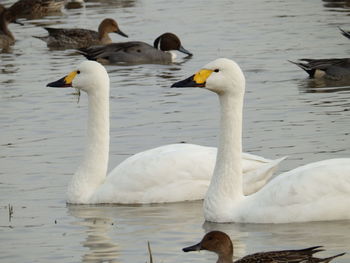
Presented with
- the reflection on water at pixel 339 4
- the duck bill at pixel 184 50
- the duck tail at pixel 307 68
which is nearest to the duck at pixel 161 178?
the duck tail at pixel 307 68

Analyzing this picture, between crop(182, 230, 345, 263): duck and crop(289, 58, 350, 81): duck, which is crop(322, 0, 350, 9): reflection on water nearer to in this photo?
crop(289, 58, 350, 81): duck

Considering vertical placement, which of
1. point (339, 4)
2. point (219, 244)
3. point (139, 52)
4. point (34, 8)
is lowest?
point (34, 8)

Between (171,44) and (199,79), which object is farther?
(171,44)

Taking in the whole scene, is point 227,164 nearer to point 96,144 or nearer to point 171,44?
point 96,144

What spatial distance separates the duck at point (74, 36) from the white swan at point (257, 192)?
1457 cm

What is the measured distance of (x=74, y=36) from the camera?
80.5 feet

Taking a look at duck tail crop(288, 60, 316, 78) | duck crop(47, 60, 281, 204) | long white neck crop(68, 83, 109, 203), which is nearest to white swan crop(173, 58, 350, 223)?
duck crop(47, 60, 281, 204)

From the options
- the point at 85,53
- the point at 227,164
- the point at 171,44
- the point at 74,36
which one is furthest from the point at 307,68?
the point at 227,164

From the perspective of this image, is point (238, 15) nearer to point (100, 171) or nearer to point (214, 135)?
point (214, 135)

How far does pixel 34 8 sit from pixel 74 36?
605 centimetres

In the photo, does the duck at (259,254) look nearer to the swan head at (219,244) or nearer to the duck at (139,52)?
the swan head at (219,244)

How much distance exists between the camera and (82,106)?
55.1ft

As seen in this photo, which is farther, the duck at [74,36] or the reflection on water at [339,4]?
the reflection on water at [339,4]

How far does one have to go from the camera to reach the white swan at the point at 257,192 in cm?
955
